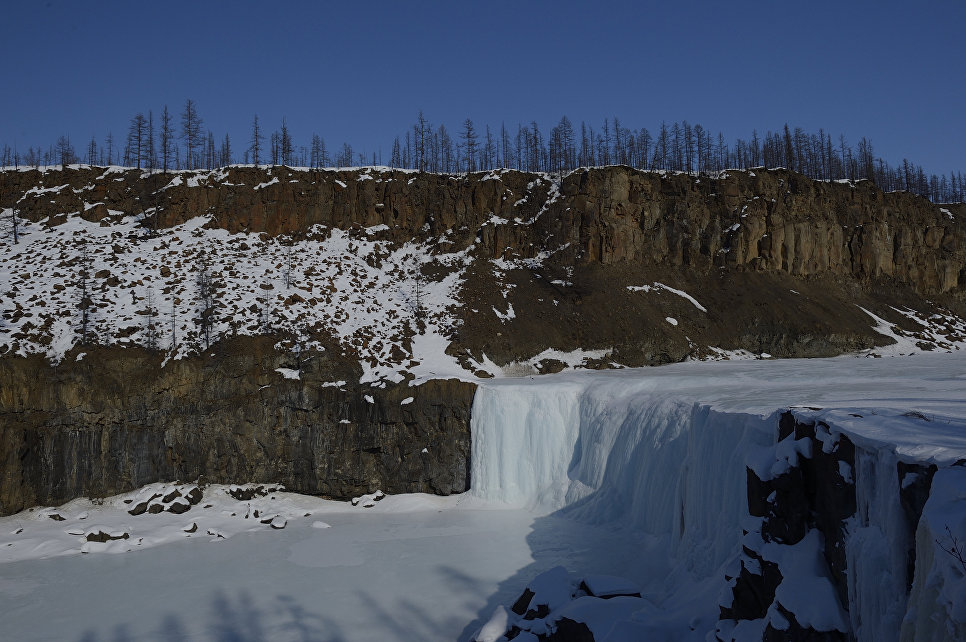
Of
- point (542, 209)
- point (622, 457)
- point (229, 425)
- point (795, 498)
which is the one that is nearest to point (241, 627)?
point (622, 457)

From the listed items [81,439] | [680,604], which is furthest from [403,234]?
[680,604]

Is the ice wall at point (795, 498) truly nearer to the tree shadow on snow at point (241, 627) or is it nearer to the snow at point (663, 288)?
the tree shadow on snow at point (241, 627)

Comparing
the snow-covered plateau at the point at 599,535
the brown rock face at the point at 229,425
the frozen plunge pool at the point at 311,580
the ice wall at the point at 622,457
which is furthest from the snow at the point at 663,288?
the frozen plunge pool at the point at 311,580

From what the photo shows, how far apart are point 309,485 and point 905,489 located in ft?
72.1

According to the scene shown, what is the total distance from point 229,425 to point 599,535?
49.2 ft

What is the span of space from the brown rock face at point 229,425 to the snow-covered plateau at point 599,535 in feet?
2.95

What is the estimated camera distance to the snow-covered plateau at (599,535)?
734cm

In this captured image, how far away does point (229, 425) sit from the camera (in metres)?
24.9

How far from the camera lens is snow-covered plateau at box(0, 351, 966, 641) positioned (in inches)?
289

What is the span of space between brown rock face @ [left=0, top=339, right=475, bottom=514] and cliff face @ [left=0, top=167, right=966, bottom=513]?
0.26 ft

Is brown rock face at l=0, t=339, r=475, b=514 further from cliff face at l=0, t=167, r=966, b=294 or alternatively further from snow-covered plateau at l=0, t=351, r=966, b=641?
cliff face at l=0, t=167, r=966, b=294

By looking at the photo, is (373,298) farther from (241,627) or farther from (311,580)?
(241,627)

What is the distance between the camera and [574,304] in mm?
35188

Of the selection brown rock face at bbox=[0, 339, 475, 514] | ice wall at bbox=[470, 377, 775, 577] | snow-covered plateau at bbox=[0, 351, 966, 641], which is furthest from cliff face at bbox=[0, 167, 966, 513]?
snow-covered plateau at bbox=[0, 351, 966, 641]
